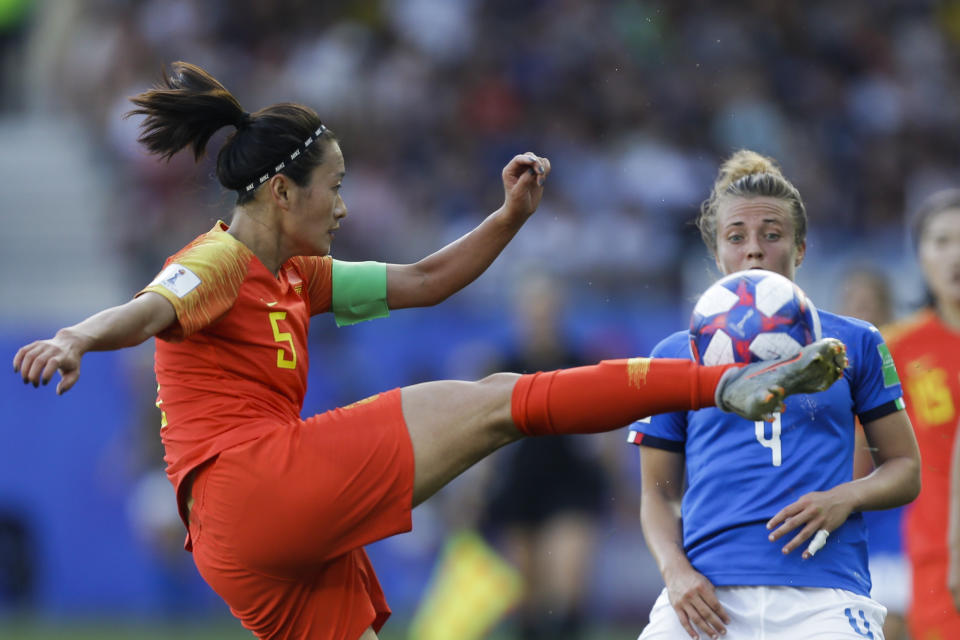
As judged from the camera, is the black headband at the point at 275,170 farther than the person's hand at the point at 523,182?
No

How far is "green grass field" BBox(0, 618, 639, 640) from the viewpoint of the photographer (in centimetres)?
965

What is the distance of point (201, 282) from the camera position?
3.96m

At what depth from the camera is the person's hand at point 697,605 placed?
12.4 ft

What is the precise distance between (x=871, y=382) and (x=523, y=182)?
58.3 inches

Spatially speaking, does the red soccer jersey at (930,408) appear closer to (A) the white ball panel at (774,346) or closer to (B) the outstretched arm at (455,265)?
(B) the outstretched arm at (455,265)

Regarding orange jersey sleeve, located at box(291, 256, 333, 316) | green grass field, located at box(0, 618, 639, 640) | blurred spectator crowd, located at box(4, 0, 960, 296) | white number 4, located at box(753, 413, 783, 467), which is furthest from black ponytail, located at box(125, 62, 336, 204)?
blurred spectator crowd, located at box(4, 0, 960, 296)

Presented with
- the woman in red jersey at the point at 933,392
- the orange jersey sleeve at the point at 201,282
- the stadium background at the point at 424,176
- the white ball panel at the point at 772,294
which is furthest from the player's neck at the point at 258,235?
the stadium background at the point at 424,176

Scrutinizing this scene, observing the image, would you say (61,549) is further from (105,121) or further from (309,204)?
(309,204)

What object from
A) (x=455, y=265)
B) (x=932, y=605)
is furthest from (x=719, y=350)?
(x=932, y=605)

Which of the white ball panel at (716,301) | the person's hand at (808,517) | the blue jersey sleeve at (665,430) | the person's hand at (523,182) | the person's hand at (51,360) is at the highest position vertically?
the person's hand at (523,182)

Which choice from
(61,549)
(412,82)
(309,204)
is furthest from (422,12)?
(309,204)

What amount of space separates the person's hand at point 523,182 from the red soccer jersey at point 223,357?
97cm

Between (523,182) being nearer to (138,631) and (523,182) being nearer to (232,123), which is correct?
(232,123)

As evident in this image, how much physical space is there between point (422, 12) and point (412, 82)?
49.6 inches
